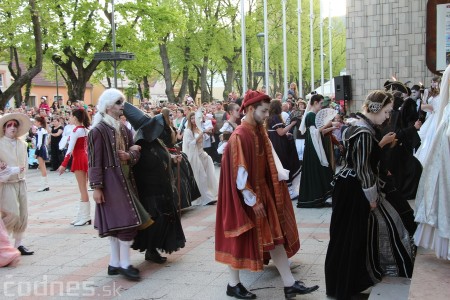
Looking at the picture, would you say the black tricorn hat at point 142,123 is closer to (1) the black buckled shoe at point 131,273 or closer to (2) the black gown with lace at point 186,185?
(1) the black buckled shoe at point 131,273

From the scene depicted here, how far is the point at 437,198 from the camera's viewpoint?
4.45m

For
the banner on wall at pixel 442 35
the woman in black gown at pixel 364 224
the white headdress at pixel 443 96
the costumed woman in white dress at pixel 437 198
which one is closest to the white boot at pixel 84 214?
the woman in black gown at pixel 364 224

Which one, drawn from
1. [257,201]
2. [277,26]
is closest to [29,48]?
[277,26]

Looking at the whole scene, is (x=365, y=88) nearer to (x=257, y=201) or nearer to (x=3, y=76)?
(x=257, y=201)

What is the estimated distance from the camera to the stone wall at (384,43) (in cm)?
1456

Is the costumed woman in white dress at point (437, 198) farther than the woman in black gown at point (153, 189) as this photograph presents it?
No

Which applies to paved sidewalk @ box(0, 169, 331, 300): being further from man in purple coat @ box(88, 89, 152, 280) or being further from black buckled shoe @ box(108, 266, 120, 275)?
man in purple coat @ box(88, 89, 152, 280)

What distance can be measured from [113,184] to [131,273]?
0.94 m

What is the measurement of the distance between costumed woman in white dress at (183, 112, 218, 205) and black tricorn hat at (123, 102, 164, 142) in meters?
4.23

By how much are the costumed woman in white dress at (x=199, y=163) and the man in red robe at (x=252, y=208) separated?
5.48 meters

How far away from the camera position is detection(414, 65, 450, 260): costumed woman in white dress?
440 centimetres

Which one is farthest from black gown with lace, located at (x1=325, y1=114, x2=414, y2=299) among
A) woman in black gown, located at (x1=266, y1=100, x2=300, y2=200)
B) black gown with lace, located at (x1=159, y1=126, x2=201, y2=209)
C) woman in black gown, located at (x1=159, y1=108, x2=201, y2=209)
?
woman in black gown, located at (x1=266, y1=100, x2=300, y2=200)

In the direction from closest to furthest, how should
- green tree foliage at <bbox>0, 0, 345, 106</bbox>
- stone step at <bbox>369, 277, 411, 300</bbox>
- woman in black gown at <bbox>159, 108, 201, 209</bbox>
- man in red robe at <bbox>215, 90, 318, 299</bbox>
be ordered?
1. stone step at <bbox>369, 277, 411, 300</bbox>
2. man in red robe at <bbox>215, 90, 318, 299</bbox>
3. woman in black gown at <bbox>159, 108, 201, 209</bbox>
4. green tree foliage at <bbox>0, 0, 345, 106</bbox>

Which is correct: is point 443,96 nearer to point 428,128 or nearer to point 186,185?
point 428,128
